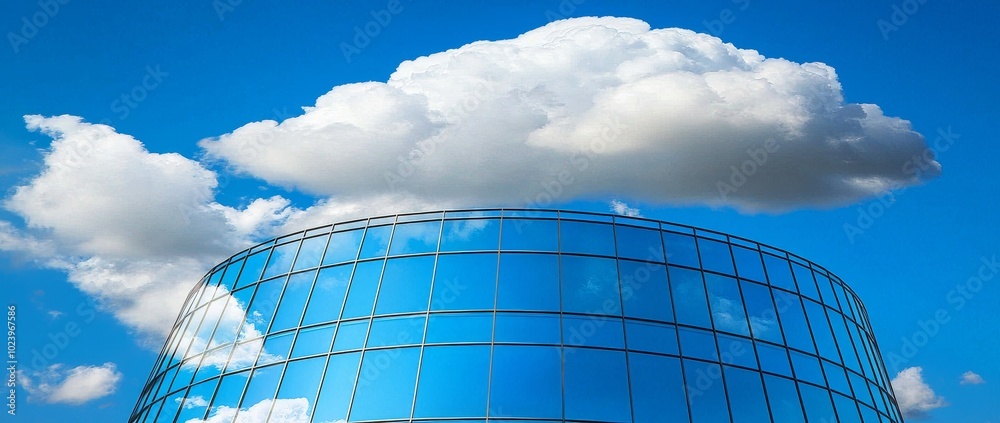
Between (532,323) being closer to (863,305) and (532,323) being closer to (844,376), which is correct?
(844,376)

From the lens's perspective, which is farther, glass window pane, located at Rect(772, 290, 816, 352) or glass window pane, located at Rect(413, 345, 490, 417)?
glass window pane, located at Rect(772, 290, 816, 352)

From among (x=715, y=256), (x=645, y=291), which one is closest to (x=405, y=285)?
(x=645, y=291)

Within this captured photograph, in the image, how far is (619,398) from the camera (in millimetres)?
28891

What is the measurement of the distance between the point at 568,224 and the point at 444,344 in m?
7.90

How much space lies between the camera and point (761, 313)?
33.9m

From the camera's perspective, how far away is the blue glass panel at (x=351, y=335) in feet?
101

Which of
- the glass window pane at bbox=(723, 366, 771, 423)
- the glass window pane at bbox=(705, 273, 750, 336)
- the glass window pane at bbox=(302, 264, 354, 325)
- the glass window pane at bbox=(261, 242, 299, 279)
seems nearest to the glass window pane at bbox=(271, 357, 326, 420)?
the glass window pane at bbox=(302, 264, 354, 325)

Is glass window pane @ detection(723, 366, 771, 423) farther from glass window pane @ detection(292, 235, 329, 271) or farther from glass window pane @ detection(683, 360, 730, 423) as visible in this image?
glass window pane @ detection(292, 235, 329, 271)

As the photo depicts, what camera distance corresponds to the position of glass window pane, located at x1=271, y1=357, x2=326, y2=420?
29484 mm

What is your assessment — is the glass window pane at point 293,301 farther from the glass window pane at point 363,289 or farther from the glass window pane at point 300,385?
the glass window pane at point 300,385

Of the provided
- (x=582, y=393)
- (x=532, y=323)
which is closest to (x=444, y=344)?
(x=532, y=323)

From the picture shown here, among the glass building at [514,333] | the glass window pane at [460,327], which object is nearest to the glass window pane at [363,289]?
the glass building at [514,333]

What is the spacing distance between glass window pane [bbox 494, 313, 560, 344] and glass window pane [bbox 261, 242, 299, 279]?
10.6m

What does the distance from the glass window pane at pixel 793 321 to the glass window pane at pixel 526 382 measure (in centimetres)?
1102
